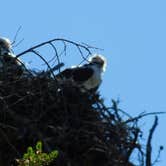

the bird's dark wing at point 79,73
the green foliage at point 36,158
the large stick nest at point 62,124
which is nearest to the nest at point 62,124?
the large stick nest at point 62,124

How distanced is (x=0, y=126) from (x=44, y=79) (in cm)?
142

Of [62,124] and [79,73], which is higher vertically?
[79,73]

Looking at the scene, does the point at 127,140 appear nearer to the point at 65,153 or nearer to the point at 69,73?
the point at 65,153

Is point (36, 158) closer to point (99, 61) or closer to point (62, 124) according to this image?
point (62, 124)

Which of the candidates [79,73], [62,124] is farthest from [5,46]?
[62,124]

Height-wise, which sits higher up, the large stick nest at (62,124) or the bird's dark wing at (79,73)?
the bird's dark wing at (79,73)

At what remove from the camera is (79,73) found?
8.82 m

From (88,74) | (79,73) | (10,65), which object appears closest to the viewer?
(10,65)

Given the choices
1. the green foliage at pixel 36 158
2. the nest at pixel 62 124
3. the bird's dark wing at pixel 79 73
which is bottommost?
the green foliage at pixel 36 158

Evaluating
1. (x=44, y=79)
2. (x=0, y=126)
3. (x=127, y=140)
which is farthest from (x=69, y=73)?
(x=0, y=126)

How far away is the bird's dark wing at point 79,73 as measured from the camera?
8.50 meters

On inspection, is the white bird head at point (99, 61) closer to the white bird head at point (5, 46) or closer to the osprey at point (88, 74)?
the osprey at point (88, 74)

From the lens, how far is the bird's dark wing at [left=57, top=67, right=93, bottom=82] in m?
8.50

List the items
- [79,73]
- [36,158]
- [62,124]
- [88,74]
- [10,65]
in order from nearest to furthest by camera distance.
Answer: [36,158] → [62,124] → [10,65] → [79,73] → [88,74]
